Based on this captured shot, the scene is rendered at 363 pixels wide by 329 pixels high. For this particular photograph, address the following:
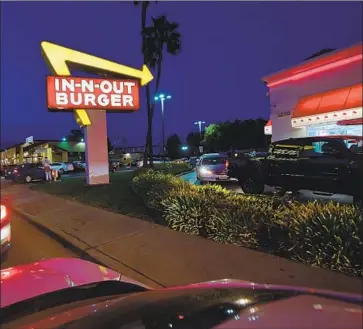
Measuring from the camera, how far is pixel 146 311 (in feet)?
6.84

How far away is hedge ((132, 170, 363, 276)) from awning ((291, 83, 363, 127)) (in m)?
2.30

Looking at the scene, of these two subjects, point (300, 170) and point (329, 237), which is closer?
point (329, 237)

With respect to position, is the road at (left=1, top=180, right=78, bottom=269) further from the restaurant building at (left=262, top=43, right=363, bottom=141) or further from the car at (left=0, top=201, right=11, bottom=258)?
the restaurant building at (left=262, top=43, right=363, bottom=141)

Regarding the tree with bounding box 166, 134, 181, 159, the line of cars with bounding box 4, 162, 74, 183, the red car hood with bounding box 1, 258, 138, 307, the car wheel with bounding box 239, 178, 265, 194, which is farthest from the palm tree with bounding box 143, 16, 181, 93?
the tree with bounding box 166, 134, 181, 159

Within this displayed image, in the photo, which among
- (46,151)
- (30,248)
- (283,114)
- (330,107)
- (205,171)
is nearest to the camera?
(330,107)

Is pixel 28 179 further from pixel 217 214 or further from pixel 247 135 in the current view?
pixel 217 214

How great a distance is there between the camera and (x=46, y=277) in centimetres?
282

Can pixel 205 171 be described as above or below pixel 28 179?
above

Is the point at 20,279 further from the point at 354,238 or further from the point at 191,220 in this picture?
the point at 191,220

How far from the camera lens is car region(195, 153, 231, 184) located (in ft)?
49.1

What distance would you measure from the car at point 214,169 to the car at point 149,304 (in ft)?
39.5

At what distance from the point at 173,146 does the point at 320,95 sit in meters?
73.2

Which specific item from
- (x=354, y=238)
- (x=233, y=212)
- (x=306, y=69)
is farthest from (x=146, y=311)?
(x=233, y=212)

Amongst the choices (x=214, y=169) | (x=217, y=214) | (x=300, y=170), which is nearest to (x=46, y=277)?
(x=217, y=214)
